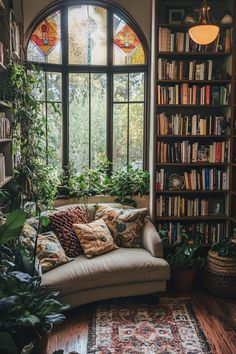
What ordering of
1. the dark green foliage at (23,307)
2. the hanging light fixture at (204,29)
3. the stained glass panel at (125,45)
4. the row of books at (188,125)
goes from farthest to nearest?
the stained glass panel at (125,45), the row of books at (188,125), the hanging light fixture at (204,29), the dark green foliage at (23,307)

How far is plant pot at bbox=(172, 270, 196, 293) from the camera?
3537 mm

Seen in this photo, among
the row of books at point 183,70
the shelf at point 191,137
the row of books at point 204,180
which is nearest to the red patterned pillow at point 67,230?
the row of books at point 204,180

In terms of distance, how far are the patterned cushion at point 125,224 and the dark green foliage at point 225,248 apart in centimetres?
79

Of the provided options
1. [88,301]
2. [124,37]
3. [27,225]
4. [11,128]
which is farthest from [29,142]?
[124,37]

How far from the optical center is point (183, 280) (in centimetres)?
355

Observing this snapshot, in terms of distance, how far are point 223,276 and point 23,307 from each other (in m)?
2.06

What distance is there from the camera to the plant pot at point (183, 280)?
139 inches

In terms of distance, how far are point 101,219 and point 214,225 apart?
132 cm

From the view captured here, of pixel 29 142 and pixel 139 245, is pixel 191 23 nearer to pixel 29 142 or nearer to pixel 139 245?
pixel 29 142

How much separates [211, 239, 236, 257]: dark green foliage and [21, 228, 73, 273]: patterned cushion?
1.47 m

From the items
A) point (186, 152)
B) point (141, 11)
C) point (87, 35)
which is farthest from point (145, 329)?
point (141, 11)

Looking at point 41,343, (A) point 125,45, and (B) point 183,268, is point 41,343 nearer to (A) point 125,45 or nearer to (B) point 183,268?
(B) point 183,268

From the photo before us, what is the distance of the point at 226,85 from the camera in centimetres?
393

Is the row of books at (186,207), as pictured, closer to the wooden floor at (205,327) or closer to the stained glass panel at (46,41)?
the wooden floor at (205,327)
